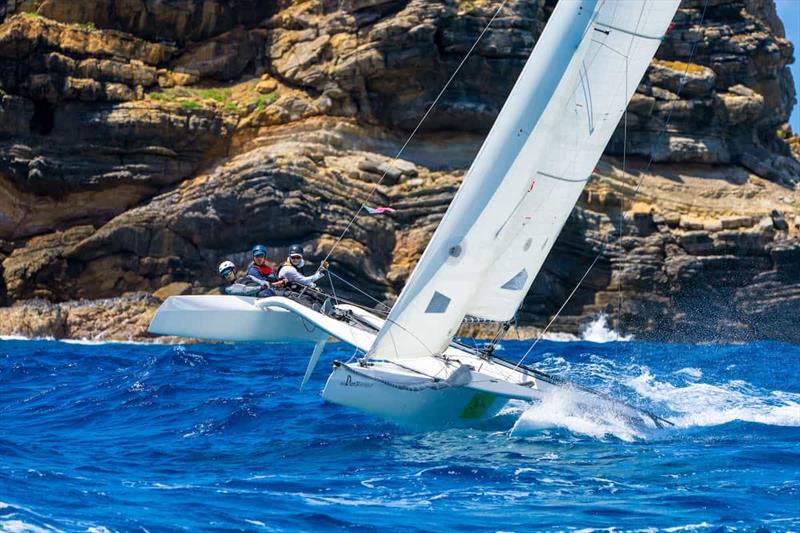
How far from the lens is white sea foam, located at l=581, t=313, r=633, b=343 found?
27.6 meters

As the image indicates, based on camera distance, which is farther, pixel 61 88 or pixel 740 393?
pixel 61 88

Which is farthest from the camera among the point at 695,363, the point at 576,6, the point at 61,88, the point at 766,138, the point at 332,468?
the point at 766,138

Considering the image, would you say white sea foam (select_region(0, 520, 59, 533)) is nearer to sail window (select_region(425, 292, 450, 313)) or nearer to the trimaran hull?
the trimaran hull

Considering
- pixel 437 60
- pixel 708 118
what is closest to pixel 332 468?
pixel 437 60

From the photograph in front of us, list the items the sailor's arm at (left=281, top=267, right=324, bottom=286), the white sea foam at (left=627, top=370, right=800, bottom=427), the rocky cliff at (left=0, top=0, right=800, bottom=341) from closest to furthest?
the white sea foam at (left=627, top=370, right=800, bottom=427), the sailor's arm at (left=281, top=267, right=324, bottom=286), the rocky cliff at (left=0, top=0, right=800, bottom=341)

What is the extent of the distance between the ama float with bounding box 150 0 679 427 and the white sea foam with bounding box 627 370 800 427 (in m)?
1.06

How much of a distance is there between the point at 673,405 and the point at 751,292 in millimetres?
16497

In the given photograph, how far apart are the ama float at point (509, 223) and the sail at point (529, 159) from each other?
0.5 inches

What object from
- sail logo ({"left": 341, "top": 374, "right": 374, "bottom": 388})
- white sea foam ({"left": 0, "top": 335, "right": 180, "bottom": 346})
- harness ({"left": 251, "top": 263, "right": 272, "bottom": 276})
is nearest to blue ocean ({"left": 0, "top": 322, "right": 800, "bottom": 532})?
sail logo ({"left": 341, "top": 374, "right": 374, "bottom": 388})

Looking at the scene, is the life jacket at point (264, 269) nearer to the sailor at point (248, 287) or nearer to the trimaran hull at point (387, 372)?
the sailor at point (248, 287)

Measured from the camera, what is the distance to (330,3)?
31.7 meters

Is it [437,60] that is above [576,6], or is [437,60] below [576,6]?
below

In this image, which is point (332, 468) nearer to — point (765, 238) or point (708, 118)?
point (765, 238)

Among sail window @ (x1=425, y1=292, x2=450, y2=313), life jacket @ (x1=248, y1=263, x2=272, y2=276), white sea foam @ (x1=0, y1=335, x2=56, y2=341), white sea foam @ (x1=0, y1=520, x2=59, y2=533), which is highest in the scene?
white sea foam @ (x1=0, y1=520, x2=59, y2=533)
